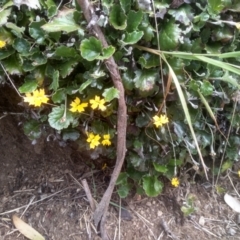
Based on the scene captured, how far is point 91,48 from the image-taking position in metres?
1.19

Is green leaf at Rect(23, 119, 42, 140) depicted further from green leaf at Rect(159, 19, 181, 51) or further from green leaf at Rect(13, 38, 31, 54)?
green leaf at Rect(159, 19, 181, 51)

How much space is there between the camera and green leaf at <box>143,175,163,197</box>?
154cm

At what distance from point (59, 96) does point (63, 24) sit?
227 mm

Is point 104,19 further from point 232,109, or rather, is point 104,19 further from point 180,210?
point 180,210

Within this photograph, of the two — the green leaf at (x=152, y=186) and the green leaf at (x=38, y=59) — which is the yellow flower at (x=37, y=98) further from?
the green leaf at (x=152, y=186)

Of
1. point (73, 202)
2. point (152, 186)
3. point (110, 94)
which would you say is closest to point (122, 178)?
point (152, 186)

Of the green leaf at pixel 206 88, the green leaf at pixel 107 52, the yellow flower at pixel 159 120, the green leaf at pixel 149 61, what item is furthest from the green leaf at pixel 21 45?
the green leaf at pixel 206 88

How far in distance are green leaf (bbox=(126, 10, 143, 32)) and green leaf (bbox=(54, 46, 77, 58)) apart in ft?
0.60

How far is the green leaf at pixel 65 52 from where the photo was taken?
122 cm

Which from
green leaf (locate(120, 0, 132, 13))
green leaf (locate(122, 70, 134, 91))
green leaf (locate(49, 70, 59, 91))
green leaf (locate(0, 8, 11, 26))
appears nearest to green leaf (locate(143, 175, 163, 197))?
green leaf (locate(122, 70, 134, 91))

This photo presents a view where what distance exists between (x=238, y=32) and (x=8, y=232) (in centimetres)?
109

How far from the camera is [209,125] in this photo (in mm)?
1540

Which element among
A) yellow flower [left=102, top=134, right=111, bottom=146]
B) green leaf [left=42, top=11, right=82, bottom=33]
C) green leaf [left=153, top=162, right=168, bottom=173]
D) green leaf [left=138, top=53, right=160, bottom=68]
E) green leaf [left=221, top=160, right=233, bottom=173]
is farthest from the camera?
green leaf [left=221, top=160, right=233, bottom=173]

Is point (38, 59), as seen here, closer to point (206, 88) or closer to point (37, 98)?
point (37, 98)
